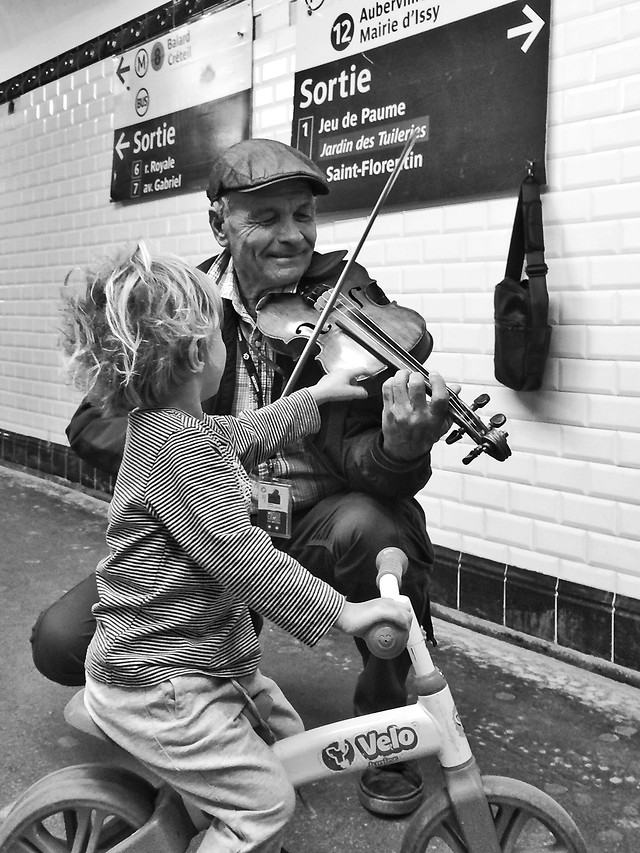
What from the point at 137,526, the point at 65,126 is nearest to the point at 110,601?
the point at 137,526

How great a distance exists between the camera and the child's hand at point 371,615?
1361 mm

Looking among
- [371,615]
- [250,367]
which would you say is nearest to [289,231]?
[250,367]

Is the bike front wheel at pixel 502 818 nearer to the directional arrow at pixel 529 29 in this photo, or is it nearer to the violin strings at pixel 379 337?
the violin strings at pixel 379 337

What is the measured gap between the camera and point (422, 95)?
331 centimetres

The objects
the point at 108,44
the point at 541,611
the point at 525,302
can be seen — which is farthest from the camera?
the point at 108,44

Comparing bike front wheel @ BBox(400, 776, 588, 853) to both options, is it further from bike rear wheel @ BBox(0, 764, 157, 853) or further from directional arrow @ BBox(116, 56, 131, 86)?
directional arrow @ BBox(116, 56, 131, 86)

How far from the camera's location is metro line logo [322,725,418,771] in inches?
58.9

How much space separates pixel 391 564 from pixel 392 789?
0.80 metres

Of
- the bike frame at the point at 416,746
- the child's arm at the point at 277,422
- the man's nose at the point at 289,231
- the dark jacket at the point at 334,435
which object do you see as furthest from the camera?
the man's nose at the point at 289,231

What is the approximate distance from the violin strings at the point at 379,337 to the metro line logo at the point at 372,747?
0.74 metres

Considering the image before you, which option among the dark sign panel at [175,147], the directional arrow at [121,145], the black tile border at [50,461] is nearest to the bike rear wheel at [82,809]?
the dark sign panel at [175,147]

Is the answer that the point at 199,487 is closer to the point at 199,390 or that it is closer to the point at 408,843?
the point at 199,390

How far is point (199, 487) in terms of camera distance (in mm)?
1421

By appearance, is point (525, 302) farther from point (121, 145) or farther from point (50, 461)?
point (50, 461)
